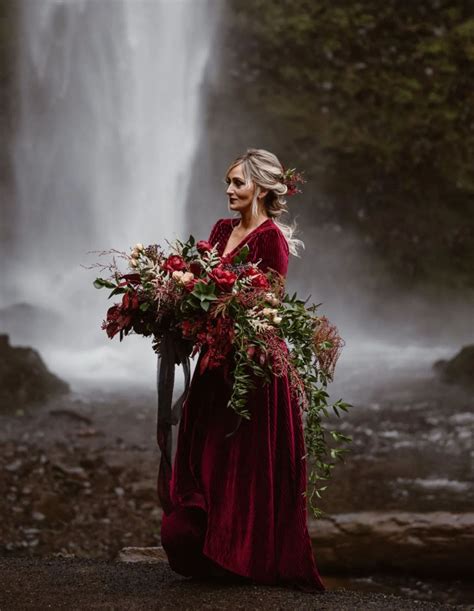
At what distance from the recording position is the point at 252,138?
15961 mm

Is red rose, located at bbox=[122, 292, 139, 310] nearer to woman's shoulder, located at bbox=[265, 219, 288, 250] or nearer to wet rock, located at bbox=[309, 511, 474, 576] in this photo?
woman's shoulder, located at bbox=[265, 219, 288, 250]

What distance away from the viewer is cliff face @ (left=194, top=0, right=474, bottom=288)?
1504 cm

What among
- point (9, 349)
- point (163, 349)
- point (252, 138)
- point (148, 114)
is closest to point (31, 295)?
point (9, 349)

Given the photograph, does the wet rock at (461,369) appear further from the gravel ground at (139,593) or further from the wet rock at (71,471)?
the gravel ground at (139,593)

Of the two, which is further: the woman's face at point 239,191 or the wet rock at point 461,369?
the wet rock at point 461,369

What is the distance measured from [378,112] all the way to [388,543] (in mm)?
10552

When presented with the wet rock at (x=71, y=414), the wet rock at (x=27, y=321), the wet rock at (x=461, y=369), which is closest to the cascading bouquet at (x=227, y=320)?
the wet rock at (x=71, y=414)

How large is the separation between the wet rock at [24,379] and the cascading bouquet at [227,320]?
7612 millimetres

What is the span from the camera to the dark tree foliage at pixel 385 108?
1503 cm

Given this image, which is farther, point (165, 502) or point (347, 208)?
point (347, 208)

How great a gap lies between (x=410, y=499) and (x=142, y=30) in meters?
10.8

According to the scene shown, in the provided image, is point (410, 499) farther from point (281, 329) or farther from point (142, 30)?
point (142, 30)

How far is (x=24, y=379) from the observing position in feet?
36.5

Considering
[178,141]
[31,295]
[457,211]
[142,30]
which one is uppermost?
[142,30]
